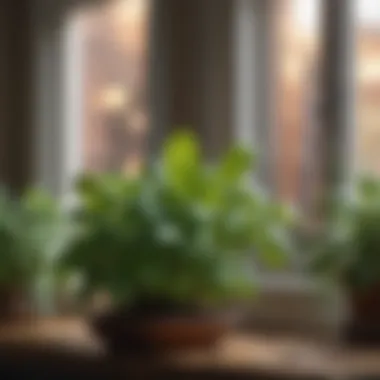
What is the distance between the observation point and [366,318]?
6.00 ft

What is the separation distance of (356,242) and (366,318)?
0.41 ft

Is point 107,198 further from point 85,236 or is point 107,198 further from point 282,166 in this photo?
point 282,166

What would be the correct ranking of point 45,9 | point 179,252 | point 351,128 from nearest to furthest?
point 179,252 → point 351,128 → point 45,9

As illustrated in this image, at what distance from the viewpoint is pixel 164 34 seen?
214 cm

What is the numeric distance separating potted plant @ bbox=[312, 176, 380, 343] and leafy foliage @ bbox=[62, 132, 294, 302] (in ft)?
0.30

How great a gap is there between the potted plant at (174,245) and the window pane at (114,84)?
14.9 inches

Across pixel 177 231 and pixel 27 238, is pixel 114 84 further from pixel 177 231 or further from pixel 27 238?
pixel 177 231

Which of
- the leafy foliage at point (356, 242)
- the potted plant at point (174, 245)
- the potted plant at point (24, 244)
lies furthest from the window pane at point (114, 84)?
the leafy foliage at point (356, 242)

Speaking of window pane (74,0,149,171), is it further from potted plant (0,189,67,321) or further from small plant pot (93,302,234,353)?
small plant pot (93,302,234,353)

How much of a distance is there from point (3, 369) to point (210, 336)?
0.36m

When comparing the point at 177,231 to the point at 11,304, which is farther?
the point at 11,304

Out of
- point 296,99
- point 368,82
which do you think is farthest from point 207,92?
point 368,82

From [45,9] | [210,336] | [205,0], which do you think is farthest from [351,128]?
[45,9]

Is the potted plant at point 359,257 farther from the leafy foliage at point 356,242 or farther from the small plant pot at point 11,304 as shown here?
the small plant pot at point 11,304
